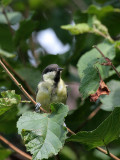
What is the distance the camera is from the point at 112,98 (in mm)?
1493

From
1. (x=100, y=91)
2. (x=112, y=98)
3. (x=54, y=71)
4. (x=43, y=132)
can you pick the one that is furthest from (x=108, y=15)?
(x=43, y=132)

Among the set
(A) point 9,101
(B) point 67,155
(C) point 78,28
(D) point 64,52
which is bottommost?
(B) point 67,155

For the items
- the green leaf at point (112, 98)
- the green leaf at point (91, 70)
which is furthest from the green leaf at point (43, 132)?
the green leaf at point (112, 98)

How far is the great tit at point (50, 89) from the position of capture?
167 cm

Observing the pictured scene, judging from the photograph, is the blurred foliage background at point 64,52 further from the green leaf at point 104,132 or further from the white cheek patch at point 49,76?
the green leaf at point 104,132

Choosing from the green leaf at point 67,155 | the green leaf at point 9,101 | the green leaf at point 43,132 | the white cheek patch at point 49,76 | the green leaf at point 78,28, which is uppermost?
the green leaf at point 9,101

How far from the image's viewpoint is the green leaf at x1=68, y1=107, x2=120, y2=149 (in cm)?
111

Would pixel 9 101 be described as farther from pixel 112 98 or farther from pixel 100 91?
pixel 112 98

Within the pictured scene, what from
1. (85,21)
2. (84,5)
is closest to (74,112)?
(85,21)

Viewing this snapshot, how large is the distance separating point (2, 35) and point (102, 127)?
1135mm

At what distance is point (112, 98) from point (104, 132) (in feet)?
1.25

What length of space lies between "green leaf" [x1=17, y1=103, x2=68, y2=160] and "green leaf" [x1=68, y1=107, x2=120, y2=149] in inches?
3.4

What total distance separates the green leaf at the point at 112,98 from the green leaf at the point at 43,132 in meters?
0.39

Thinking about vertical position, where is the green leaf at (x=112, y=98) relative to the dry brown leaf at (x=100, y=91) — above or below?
below
